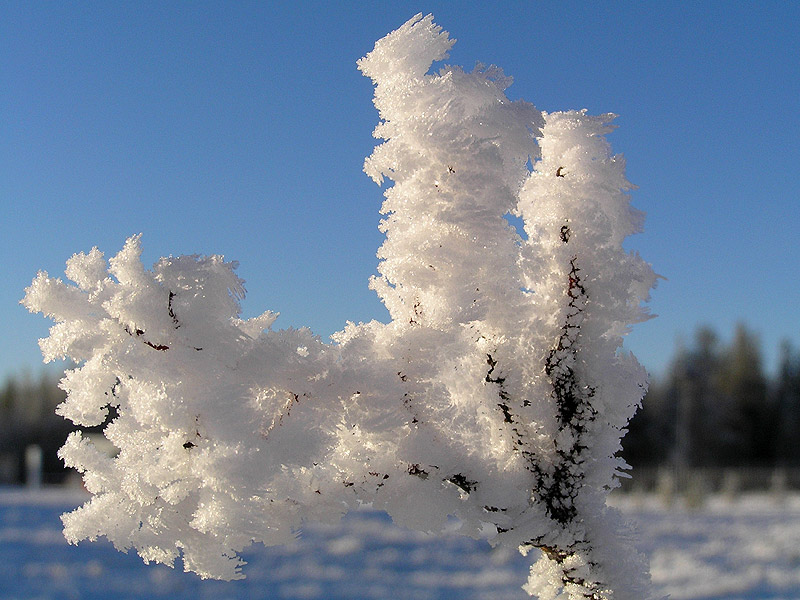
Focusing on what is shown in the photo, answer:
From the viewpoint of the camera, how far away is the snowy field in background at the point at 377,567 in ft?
31.9

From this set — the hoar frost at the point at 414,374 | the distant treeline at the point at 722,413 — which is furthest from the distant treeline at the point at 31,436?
the hoar frost at the point at 414,374

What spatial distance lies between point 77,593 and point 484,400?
10204 millimetres

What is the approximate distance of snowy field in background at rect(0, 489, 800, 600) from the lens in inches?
383

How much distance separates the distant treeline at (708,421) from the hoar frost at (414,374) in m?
37.2

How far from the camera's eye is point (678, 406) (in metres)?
38.3

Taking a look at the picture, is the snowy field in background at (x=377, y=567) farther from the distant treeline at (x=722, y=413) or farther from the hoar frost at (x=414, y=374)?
the distant treeline at (x=722, y=413)

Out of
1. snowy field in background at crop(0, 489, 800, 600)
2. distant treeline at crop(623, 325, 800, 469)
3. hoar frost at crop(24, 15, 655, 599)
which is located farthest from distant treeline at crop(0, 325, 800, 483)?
hoar frost at crop(24, 15, 655, 599)


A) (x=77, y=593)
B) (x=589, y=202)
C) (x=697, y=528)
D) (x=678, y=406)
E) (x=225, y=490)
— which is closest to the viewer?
(x=225, y=490)

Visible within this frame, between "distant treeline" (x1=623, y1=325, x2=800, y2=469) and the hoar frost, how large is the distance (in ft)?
124

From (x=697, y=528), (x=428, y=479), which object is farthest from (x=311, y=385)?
(x=697, y=528)

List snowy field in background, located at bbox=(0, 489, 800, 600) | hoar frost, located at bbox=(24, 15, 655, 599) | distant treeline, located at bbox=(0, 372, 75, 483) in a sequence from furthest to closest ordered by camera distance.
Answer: distant treeline, located at bbox=(0, 372, 75, 483), snowy field in background, located at bbox=(0, 489, 800, 600), hoar frost, located at bbox=(24, 15, 655, 599)

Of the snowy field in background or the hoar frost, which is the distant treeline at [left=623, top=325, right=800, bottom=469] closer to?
the snowy field in background

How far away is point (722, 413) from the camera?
38.7m

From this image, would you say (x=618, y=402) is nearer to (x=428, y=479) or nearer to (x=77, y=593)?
(x=428, y=479)
